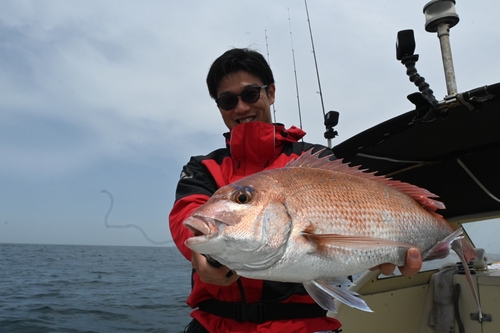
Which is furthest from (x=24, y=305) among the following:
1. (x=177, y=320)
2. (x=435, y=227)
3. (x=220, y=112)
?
(x=435, y=227)

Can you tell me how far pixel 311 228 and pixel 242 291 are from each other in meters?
0.53

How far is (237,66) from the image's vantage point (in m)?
2.43

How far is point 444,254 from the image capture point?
1.92 meters

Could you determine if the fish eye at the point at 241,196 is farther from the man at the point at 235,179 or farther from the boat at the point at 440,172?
the boat at the point at 440,172

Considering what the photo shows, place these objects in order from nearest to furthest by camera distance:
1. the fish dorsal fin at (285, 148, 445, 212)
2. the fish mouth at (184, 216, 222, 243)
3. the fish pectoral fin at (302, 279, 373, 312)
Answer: the fish mouth at (184, 216, 222, 243)
the fish pectoral fin at (302, 279, 373, 312)
the fish dorsal fin at (285, 148, 445, 212)

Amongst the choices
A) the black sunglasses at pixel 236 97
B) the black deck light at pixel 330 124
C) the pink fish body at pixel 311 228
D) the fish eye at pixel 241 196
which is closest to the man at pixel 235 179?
the black sunglasses at pixel 236 97

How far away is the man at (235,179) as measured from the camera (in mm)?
1802

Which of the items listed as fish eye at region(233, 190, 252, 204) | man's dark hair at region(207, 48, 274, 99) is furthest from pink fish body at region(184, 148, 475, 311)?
man's dark hair at region(207, 48, 274, 99)

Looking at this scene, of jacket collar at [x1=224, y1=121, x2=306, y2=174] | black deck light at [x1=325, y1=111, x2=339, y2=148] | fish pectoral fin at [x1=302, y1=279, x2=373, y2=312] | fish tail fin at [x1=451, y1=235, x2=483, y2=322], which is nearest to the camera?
fish pectoral fin at [x1=302, y1=279, x2=373, y2=312]

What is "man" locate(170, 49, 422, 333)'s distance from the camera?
180cm

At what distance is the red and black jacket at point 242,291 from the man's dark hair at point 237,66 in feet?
1.41

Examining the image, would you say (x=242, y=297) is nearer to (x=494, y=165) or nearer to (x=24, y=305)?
(x=494, y=165)

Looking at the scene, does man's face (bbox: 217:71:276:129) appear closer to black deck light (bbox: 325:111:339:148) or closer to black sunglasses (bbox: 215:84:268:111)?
black sunglasses (bbox: 215:84:268:111)

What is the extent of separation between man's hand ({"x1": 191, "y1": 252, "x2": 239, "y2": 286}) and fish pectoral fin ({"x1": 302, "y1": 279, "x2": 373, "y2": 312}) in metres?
0.33
